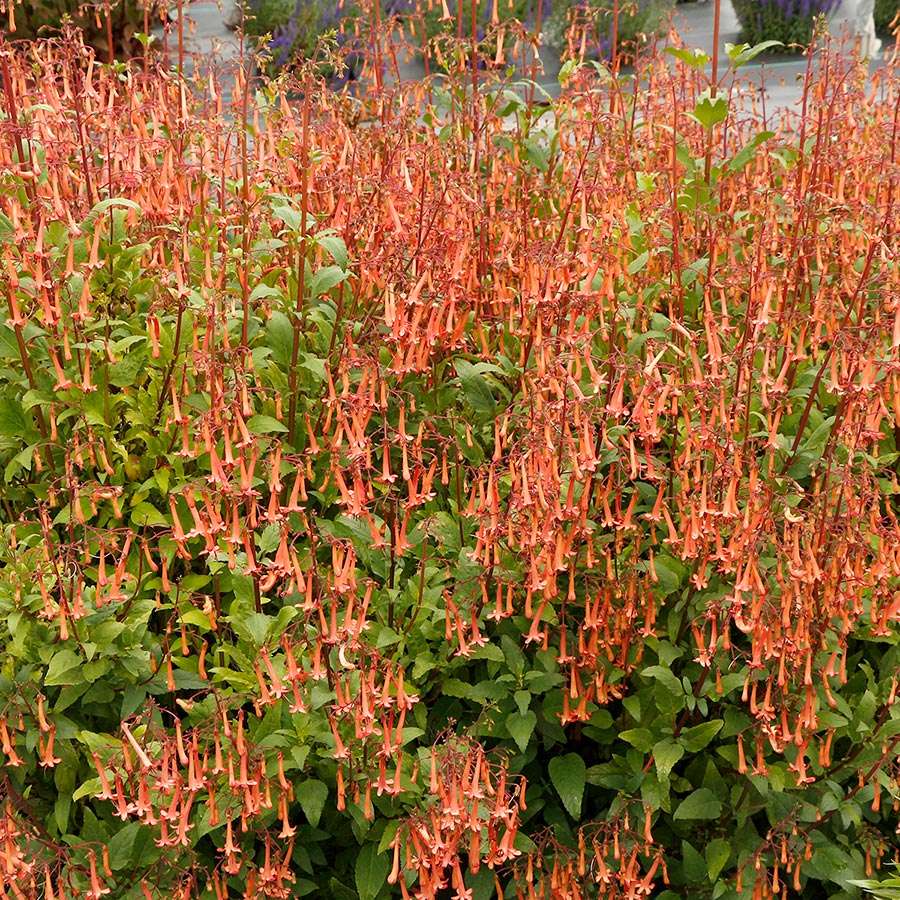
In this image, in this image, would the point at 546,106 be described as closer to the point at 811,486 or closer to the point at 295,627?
the point at 811,486

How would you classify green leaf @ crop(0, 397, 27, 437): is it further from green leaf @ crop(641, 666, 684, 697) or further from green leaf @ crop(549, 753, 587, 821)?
green leaf @ crop(641, 666, 684, 697)

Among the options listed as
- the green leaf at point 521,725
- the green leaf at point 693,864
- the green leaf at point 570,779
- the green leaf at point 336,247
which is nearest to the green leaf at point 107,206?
the green leaf at point 336,247

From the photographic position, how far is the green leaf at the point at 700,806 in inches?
135

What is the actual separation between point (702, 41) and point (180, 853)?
23.0m

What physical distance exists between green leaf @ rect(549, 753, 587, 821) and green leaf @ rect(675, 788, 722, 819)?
28 centimetres

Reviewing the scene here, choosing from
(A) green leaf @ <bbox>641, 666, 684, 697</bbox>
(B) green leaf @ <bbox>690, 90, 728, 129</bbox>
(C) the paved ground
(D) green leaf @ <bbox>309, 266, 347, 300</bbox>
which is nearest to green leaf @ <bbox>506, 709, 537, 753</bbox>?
(A) green leaf @ <bbox>641, 666, 684, 697</bbox>

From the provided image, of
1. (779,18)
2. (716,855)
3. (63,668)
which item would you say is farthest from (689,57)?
(779,18)

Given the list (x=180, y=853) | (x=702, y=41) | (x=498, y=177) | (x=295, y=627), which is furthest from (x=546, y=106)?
(x=702, y=41)

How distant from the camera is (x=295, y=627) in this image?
3.15 meters

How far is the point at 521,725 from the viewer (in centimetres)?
337

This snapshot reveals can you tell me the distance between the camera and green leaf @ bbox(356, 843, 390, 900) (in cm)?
327

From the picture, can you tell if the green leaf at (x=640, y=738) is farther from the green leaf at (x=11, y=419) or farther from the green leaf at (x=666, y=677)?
the green leaf at (x=11, y=419)

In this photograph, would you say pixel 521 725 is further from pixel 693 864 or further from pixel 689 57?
pixel 689 57

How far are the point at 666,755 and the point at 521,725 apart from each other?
395 millimetres
